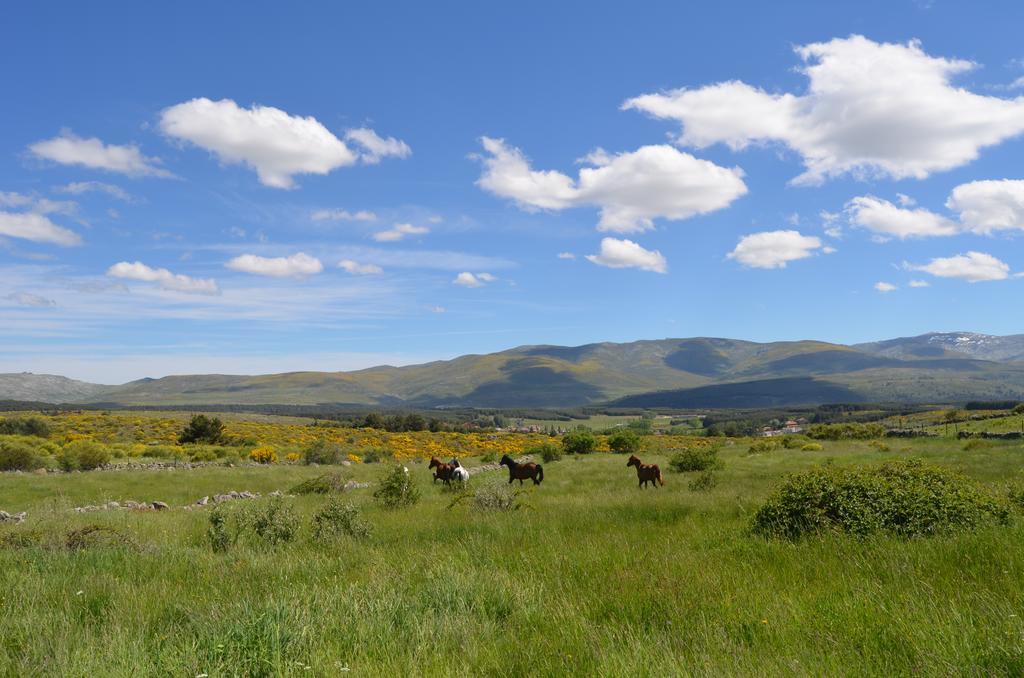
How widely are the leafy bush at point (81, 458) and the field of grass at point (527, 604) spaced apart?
79.9 feet

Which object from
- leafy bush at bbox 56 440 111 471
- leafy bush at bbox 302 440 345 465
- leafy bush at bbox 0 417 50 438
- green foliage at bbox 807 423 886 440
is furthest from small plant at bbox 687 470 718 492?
leafy bush at bbox 0 417 50 438

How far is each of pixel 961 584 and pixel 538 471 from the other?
52.1 ft

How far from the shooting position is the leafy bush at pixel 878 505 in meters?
8.45

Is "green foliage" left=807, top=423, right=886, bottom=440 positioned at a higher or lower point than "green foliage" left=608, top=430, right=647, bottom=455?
lower

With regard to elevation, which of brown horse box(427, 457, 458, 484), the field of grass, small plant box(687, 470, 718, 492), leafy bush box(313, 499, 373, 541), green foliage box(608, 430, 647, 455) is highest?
the field of grass

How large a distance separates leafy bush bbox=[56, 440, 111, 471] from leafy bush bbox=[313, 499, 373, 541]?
2715 centimetres

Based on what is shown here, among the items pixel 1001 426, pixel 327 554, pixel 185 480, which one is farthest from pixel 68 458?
pixel 1001 426

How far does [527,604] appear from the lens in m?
5.95

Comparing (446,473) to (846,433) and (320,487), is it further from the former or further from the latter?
(846,433)

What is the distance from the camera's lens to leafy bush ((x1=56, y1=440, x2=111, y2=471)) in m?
30.4

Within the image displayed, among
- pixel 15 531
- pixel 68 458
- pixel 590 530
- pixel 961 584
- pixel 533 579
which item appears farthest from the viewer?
pixel 68 458

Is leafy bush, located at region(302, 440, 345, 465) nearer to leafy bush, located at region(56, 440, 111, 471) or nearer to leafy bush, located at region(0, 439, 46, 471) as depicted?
leafy bush, located at region(56, 440, 111, 471)

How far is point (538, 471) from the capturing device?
2103cm

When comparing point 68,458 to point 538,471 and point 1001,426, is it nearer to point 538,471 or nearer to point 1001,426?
point 538,471
